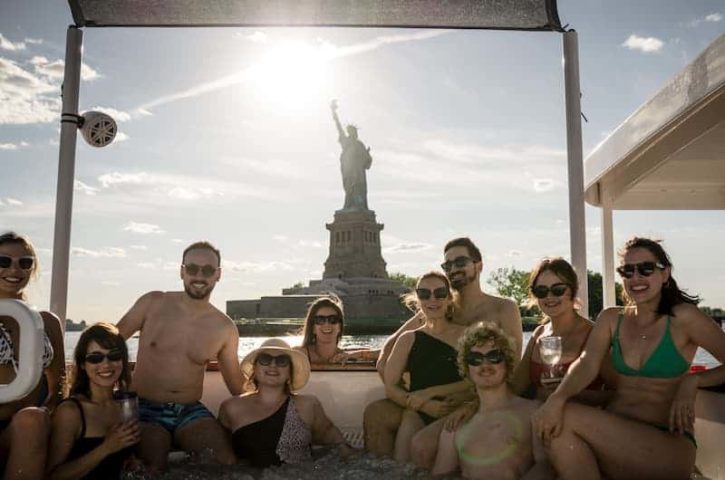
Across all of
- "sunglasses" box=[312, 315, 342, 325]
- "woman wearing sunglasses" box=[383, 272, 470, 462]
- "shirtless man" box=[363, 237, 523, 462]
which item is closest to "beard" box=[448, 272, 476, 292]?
"shirtless man" box=[363, 237, 523, 462]

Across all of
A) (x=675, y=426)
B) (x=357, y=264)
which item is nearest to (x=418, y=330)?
(x=675, y=426)

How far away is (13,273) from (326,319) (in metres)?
1.99

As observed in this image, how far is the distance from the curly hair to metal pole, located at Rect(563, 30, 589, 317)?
41.8 inches

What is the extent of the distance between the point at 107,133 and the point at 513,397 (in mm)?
3124

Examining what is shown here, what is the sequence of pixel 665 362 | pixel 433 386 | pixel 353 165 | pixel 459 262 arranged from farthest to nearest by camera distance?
1. pixel 353 165
2. pixel 459 262
3. pixel 433 386
4. pixel 665 362

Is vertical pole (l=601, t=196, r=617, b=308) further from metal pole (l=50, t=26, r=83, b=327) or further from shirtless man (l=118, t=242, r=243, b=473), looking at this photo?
metal pole (l=50, t=26, r=83, b=327)

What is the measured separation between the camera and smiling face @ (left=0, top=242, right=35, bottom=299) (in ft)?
10.4

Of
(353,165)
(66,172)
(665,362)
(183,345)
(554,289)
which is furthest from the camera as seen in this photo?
(353,165)

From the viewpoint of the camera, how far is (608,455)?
2863 mm

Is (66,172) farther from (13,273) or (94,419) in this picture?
(94,419)

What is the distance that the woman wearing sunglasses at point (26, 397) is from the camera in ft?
9.68

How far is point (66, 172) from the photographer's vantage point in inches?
170

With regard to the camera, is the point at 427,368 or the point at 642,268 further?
the point at 427,368

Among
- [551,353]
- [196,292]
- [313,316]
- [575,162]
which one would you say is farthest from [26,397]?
[575,162]
